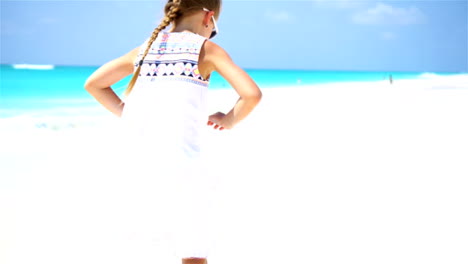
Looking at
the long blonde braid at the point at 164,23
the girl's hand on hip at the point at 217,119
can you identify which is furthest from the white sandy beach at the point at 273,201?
the long blonde braid at the point at 164,23

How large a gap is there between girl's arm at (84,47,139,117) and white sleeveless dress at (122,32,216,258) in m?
0.17

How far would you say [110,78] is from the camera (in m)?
2.21

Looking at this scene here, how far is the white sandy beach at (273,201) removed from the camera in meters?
2.94

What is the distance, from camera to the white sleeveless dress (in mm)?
1932

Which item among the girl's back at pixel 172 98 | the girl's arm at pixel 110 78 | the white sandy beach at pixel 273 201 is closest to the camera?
the girl's back at pixel 172 98

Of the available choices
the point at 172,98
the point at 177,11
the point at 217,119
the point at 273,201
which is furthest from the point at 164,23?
the point at 273,201

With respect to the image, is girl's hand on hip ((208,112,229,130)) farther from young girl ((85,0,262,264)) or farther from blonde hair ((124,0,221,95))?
blonde hair ((124,0,221,95))

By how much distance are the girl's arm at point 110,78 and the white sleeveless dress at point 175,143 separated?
0.55 feet

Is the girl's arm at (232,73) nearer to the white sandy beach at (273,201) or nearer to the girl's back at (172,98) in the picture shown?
the girl's back at (172,98)

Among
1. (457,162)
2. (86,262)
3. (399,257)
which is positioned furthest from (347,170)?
(86,262)

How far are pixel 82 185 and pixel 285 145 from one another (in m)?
A: 2.47

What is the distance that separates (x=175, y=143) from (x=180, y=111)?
0.11 metres

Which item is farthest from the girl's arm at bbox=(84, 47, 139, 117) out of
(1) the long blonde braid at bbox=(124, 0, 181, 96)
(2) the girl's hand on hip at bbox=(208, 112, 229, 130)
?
(2) the girl's hand on hip at bbox=(208, 112, 229, 130)

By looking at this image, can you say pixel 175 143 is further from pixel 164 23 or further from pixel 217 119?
pixel 164 23
